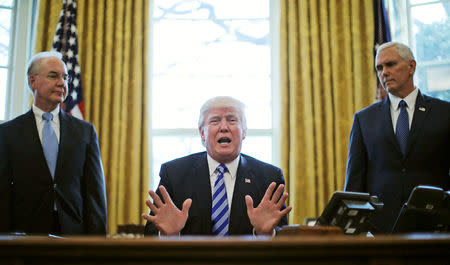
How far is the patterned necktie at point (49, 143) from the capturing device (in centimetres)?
275

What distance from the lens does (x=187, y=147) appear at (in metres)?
4.73

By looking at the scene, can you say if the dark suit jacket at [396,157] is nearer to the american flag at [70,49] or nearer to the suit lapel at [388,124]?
the suit lapel at [388,124]

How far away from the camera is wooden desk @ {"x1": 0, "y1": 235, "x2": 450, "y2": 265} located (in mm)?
971

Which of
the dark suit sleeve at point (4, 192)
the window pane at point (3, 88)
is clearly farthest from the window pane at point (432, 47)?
the window pane at point (3, 88)

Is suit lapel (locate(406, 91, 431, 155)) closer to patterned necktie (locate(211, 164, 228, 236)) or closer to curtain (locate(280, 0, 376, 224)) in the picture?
patterned necktie (locate(211, 164, 228, 236))

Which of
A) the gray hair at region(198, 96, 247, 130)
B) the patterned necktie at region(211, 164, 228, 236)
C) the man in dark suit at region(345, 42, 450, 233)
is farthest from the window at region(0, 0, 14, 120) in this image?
the man in dark suit at region(345, 42, 450, 233)

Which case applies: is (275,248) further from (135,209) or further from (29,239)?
(135,209)

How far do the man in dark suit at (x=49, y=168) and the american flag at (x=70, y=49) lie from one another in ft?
4.36

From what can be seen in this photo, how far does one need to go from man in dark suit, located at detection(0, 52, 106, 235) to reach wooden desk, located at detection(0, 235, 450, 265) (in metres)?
1.71

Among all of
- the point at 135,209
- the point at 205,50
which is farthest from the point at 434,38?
the point at 135,209

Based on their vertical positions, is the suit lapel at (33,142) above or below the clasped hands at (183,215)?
above

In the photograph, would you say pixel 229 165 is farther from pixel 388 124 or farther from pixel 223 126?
pixel 388 124

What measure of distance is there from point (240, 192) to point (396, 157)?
1.03 m

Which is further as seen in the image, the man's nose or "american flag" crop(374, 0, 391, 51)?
"american flag" crop(374, 0, 391, 51)
